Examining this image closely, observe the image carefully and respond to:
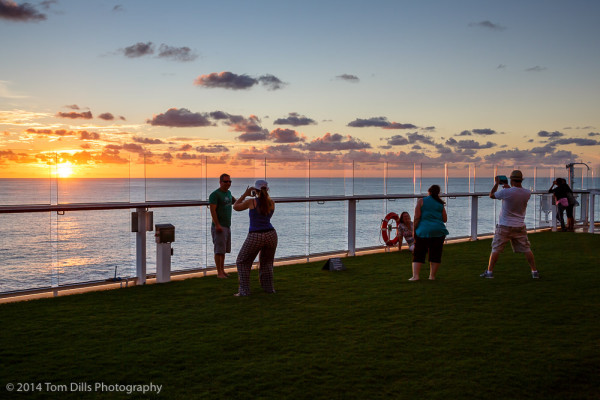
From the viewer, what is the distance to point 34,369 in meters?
5.36

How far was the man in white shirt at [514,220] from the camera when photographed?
33.6 feet

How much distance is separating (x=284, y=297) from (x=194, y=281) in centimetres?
222

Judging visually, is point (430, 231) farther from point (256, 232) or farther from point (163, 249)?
point (163, 249)

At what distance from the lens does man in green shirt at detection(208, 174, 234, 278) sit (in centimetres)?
1052

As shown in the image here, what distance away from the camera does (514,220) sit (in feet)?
34.0

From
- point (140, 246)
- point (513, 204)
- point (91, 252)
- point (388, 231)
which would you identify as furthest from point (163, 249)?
point (91, 252)

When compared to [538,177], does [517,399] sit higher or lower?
lower

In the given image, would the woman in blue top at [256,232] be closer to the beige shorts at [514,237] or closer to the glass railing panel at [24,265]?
the beige shorts at [514,237]

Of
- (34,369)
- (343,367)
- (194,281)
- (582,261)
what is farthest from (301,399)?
(582,261)

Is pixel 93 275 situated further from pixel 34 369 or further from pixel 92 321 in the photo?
pixel 34 369

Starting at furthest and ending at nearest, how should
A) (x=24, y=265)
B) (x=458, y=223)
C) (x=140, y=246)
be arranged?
(x=458, y=223), (x=24, y=265), (x=140, y=246)

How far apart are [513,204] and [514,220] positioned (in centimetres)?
29

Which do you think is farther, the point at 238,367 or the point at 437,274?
the point at 437,274

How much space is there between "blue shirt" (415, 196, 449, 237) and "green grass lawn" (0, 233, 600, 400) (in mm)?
850
